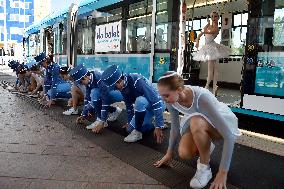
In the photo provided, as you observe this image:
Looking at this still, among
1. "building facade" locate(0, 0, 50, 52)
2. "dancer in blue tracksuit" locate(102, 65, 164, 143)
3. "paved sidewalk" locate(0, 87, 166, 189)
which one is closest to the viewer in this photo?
"paved sidewalk" locate(0, 87, 166, 189)

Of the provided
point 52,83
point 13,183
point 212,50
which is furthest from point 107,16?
point 13,183

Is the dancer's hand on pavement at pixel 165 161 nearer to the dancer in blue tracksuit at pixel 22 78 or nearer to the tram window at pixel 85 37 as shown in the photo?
the tram window at pixel 85 37

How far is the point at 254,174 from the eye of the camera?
10.3 feet

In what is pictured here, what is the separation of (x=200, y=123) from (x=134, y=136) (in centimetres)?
175

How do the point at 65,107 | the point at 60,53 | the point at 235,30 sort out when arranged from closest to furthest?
1. the point at 65,107
2. the point at 235,30
3. the point at 60,53

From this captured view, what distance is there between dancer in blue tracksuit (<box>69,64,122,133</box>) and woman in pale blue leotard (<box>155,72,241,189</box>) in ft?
6.18

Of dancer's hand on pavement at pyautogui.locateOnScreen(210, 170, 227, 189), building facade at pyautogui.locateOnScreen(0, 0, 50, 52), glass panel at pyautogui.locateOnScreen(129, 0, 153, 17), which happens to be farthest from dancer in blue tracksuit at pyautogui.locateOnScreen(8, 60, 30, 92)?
building facade at pyautogui.locateOnScreen(0, 0, 50, 52)

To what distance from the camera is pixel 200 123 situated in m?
2.76

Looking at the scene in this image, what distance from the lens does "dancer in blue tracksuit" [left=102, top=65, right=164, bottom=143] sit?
12.6 feet

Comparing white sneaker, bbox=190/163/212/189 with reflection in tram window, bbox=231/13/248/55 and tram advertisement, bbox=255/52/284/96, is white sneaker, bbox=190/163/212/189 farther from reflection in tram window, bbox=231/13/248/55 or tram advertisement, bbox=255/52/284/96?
reflection in tram window, bbox=231/13/248/55

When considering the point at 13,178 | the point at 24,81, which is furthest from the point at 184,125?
the point at 24,81

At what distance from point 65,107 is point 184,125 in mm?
4855

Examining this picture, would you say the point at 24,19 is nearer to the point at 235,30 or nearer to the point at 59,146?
the point at 235,30

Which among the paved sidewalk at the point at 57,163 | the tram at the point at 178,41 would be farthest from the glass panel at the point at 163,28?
the paved sidewalk at the point at 57,163
